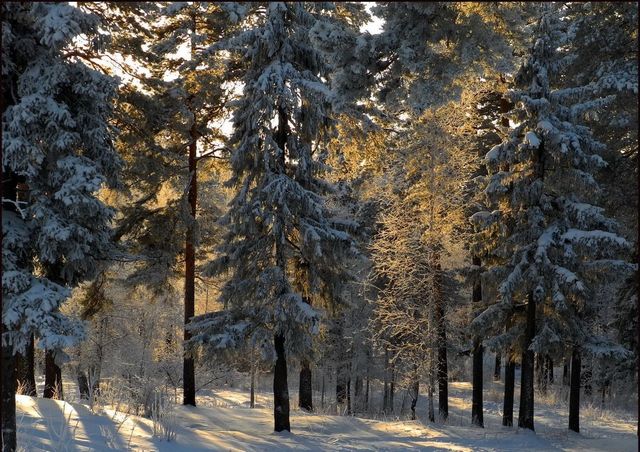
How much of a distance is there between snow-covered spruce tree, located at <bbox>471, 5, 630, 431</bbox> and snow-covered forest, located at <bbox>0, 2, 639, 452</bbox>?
3.2 inches

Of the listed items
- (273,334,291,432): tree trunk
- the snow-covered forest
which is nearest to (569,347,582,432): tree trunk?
the snow-covered forest

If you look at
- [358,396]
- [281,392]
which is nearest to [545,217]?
[281,392]

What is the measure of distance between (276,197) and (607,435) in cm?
1388

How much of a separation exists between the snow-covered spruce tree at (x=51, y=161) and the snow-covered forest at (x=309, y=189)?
40 millimetres

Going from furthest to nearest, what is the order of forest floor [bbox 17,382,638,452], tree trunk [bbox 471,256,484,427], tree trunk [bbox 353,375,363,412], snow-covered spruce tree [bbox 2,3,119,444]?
tree trunk [bbox 353,375,363,412], tree trunk [bbox 471,256,484,427], forest floor [bbox 17,382,638,452], snow-covered spruce tree [bbox 2,3,119,444]

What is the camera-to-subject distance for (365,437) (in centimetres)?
1424

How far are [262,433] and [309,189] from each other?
6.40 metres

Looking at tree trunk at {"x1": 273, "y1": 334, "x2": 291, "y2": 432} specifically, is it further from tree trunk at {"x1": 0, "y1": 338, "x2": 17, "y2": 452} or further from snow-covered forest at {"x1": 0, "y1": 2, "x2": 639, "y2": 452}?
tree trunk at {"x1": 0, "y1": 338, "x2": 17, "y2": 452}

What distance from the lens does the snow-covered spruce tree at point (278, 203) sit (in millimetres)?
13109

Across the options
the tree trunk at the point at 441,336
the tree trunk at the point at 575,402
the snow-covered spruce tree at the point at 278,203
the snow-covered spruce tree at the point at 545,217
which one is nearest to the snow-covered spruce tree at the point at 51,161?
the snow-covered spruce tree at the point at 278,203

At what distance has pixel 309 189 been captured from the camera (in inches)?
557

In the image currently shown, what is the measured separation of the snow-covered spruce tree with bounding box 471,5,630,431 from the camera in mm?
15195

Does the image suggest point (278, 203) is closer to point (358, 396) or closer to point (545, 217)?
point (545, 217)

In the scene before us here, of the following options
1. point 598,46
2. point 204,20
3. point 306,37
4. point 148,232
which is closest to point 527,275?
point 598,46
